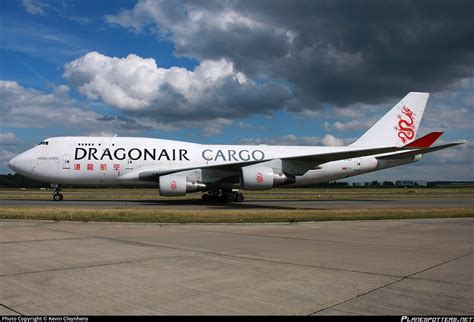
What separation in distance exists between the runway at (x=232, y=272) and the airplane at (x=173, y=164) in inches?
434

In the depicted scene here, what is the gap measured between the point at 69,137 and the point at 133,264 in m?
20.7

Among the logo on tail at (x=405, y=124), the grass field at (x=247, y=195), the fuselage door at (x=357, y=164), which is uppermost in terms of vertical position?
the logo on tail at (x=405, y=124)

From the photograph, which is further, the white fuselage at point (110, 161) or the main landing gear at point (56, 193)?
the main landing gear at point (56, 193)

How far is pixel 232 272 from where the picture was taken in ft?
19.6

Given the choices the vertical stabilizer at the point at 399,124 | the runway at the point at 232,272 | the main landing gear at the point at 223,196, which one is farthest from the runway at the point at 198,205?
the runway at the point at 232,272

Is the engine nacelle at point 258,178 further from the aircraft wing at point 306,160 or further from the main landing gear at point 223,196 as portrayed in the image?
the main landing gear at point 223,196

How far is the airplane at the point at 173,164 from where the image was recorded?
2198 cm

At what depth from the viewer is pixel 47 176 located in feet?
79.3

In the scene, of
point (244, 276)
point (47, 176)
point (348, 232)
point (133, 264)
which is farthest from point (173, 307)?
point (47, 176)

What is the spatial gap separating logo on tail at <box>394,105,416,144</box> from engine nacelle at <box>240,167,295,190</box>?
543 inches

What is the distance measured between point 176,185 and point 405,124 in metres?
19.1

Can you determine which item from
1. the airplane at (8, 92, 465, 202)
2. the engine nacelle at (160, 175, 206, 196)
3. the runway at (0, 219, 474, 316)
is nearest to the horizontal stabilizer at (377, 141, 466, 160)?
the airplane at (8, 92, 465, 202)

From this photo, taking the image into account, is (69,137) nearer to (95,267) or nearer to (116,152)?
(116,152)

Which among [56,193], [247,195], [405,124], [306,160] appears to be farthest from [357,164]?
[56,193]
